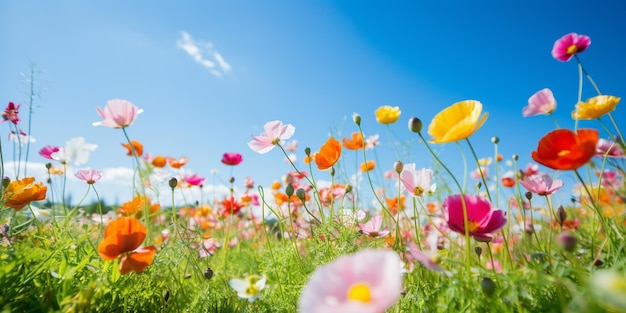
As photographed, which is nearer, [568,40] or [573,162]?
[573,162]

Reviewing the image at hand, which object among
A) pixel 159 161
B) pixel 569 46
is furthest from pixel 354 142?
pixel 159 161

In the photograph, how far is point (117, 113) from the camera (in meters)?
1.04

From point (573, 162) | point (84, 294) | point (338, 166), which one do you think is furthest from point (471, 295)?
point (338, 166)

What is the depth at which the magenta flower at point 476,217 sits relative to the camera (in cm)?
70

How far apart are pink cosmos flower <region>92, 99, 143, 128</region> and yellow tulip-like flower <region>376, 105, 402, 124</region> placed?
93cm

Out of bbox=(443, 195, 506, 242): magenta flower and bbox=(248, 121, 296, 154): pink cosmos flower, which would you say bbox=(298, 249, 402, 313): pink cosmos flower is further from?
bbox=(248, 121, 296, 154): pink cosmos flower

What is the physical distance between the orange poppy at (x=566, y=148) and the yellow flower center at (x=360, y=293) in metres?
0.49

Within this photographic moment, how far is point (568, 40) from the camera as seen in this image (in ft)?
4.49

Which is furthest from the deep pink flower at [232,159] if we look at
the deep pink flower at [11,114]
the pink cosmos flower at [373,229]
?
the pink cosmos flower at [373,229]

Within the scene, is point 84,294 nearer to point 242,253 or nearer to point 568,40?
point 242,253

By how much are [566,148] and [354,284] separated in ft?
1.96

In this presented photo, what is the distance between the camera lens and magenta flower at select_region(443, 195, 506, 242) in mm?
697

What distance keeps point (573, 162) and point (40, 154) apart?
1963 millimetres

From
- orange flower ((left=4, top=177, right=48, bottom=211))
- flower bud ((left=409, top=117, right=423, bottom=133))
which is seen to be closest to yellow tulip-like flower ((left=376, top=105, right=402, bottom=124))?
flower bud ((left=409, top=117, right=423, bottom=133))
